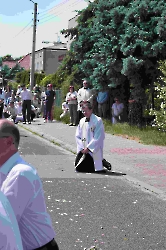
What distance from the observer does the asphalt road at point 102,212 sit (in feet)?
22.1

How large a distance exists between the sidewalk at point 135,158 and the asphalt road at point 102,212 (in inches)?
→ 15.8

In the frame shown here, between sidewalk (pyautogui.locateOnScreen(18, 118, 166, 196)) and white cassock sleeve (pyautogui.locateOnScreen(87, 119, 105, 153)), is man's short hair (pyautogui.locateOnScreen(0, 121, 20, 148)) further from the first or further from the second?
white cassock sleeve (pyautogui.locateOnScreen(87, 119, 105, 153))

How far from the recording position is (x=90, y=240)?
6.72m

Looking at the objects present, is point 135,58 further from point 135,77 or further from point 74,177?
point 74,177

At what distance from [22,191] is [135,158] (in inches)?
453

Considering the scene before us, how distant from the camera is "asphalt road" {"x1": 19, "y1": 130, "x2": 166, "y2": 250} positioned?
6746mm

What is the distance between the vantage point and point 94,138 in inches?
500

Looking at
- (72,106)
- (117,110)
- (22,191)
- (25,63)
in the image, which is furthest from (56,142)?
(25,63)

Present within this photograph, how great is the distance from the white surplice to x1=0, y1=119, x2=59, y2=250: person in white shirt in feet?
29.3

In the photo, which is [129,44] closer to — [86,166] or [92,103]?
[92,103]

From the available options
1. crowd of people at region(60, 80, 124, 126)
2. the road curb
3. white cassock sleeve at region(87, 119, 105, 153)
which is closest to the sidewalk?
the road curb

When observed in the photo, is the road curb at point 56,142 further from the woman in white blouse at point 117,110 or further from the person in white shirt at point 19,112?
the person in white shirt at point 19,112

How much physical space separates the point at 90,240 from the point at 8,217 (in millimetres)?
4376

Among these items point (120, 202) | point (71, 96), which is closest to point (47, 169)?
point (120, 202)
